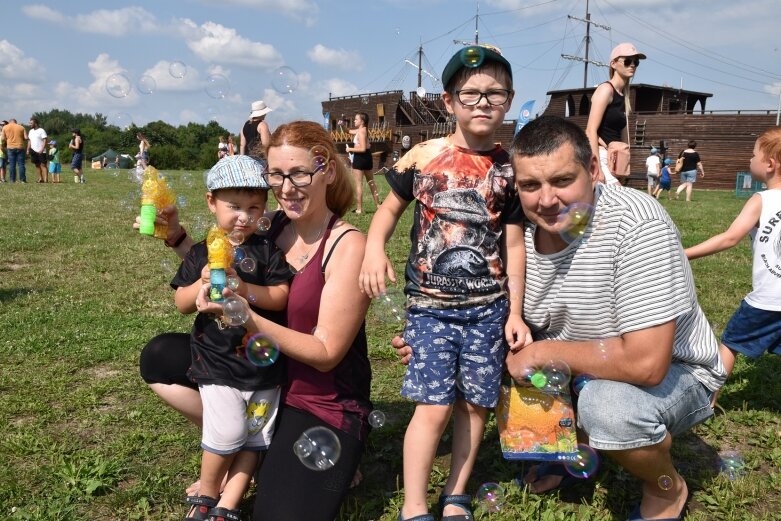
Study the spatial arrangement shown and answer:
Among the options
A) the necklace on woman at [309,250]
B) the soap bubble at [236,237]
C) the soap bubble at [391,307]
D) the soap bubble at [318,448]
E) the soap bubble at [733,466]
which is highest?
the soap bubble at [236,237]

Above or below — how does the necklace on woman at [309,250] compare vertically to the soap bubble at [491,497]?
above

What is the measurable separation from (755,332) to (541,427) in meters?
1.91

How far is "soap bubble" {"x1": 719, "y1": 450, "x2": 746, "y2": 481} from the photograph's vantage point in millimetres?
3102

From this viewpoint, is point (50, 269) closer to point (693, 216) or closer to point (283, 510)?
point (283, 510)

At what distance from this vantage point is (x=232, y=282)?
2.36 metres

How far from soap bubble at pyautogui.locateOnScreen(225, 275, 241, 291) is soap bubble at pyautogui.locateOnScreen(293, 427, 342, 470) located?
2.44ft

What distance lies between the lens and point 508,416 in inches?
108

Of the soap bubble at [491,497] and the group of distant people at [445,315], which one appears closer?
→ the group of distant people at [445,315]

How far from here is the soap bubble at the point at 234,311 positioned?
91.4 inches

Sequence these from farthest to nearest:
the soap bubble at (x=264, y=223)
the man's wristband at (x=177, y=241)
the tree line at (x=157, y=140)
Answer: the tree line at (x=157, y=140) → the man's wristband at (x=177, y=241) → the soap bubble at (x=264, y=223)

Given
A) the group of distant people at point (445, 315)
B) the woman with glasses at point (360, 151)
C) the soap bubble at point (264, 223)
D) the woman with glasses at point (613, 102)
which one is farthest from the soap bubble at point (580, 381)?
the woman with glasses at point (360, 151)

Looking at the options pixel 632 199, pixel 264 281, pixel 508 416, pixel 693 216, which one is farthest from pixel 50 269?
pixel 693 216

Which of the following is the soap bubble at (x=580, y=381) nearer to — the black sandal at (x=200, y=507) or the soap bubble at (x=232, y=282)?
the soap bubble at (x=232, y=282)

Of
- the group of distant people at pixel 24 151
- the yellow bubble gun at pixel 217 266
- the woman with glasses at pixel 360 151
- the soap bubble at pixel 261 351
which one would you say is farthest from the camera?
the group of distant people at pixel 24 151
